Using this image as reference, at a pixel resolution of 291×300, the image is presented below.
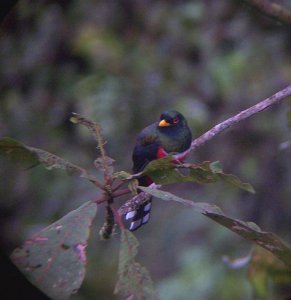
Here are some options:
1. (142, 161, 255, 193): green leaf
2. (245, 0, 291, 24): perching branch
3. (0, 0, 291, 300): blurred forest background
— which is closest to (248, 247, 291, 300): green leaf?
(142, 161, 255, 193): green leaf

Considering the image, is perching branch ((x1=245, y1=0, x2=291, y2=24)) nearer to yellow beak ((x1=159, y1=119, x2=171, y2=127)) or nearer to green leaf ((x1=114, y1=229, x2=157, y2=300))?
yellow beak ((x1=159, y1=119, x2=171, y2=127))

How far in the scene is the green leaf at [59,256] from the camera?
3.36ft

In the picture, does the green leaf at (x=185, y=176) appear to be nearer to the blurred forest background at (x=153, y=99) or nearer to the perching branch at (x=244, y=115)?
the perching branch at (x=244, y=115)

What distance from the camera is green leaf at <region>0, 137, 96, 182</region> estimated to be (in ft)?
3.76

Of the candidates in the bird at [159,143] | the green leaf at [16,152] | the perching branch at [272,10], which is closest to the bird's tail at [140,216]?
the bird at [159,143]

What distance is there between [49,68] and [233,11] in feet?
2.92

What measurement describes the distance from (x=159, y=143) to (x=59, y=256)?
1.71ft

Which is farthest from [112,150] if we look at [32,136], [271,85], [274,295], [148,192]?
[148,192]

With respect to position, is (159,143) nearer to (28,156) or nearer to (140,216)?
(140,216)

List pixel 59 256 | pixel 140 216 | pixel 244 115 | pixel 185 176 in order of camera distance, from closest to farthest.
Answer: pixel 59 256
pixel 185 176
pixel 244 115
pixel 140 216

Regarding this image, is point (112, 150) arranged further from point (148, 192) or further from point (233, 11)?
point (148, 192)

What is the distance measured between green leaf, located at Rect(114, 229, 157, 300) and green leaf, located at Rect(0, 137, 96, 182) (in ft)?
0.37

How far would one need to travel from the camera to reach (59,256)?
1.07 meters

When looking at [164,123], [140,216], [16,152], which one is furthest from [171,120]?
[16,152]
